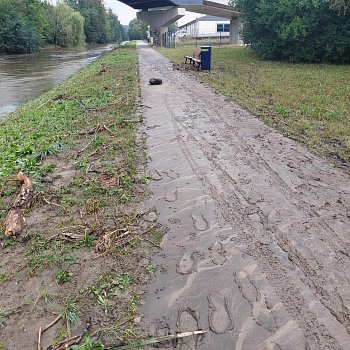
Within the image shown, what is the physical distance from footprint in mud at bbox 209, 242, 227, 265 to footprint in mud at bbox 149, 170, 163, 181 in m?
1.87

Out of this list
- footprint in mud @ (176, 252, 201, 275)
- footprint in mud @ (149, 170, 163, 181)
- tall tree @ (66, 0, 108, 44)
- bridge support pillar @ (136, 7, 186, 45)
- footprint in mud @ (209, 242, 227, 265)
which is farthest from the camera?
tall tree @ (66, 0, 108, 44)

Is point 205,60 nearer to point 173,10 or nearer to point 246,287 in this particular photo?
point 246,287

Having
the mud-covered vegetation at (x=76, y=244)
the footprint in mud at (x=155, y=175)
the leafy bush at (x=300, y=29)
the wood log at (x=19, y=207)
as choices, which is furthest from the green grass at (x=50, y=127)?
the leafy bush at (x=300, y=29)

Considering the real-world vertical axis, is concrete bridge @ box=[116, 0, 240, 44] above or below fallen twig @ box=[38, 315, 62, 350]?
above

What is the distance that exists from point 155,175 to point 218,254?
2.17 metres

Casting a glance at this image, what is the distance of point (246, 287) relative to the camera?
3.07 m

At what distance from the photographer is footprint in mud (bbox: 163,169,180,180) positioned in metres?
5.32

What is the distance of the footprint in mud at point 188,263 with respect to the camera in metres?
3.31

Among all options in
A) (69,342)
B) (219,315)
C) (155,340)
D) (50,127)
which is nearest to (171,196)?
(219,315)

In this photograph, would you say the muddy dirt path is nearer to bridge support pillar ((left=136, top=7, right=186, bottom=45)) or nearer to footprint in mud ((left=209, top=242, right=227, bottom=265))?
footprint in mud ((left=209, top=242, right=227, bottom=265))

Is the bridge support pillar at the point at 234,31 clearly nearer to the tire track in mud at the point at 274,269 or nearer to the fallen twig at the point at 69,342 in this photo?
the tire track in mud at the point at 274,269

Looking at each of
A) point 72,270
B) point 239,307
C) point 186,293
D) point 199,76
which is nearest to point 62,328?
point 72,270

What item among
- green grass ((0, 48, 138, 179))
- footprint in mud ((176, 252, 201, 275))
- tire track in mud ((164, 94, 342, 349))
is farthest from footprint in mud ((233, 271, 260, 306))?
green grass ((0, 48, 138, 179))

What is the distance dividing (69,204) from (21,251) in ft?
3.36
